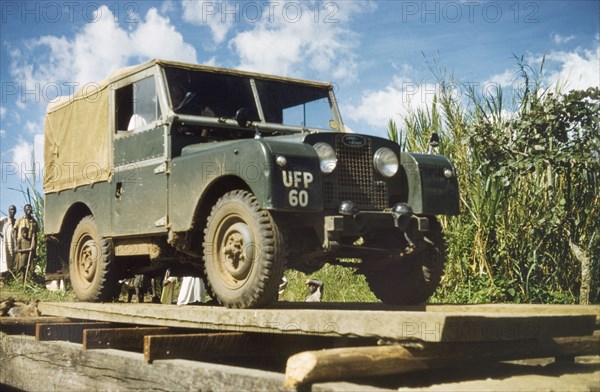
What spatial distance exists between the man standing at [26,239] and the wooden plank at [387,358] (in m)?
12.4

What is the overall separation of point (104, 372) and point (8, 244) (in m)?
12.0

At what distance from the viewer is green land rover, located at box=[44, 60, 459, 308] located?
4508 mm

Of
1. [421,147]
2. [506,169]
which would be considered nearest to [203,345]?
[506,169]

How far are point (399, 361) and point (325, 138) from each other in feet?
7.08

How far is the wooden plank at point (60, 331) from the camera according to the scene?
4.91m

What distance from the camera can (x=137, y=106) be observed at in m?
6.01

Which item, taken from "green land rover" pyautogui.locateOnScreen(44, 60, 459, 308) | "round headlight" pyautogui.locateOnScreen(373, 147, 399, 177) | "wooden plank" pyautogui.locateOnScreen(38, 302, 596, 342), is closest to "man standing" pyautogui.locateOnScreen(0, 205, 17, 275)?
"green land rover" pyautogui.locateOnScreen(44, 60, 459, 308)

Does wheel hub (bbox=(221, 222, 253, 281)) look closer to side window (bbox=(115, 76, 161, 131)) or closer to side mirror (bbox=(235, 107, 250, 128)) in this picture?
side mirror (bbox=(235, 107, 250, 128))

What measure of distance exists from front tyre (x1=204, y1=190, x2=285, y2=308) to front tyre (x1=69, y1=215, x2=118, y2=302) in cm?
165

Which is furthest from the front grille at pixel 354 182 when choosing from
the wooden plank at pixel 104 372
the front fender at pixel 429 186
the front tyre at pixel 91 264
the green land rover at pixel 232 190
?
the front tyre at pixel 91 264

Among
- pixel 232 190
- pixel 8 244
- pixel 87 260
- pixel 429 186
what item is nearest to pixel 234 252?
pixel 232 190

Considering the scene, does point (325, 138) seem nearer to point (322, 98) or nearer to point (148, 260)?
point (322, 98)

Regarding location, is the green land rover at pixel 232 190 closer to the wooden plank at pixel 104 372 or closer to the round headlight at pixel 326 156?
the round headlight at pixel 326 156

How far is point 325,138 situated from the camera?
4918 millimetres
